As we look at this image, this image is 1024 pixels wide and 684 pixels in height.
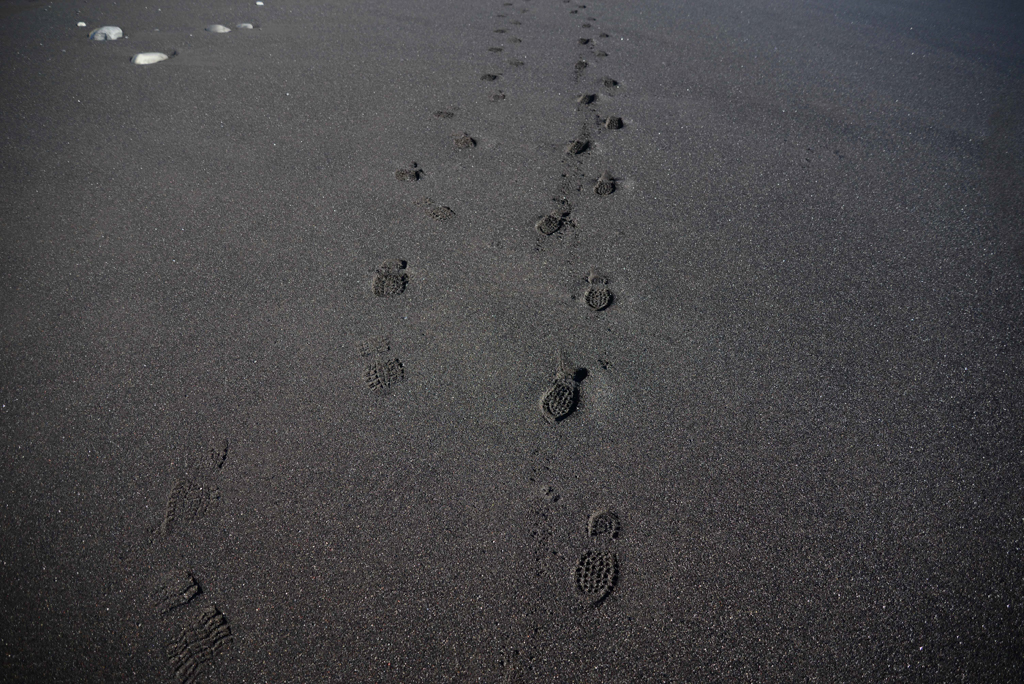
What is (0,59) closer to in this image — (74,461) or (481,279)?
(74,461)

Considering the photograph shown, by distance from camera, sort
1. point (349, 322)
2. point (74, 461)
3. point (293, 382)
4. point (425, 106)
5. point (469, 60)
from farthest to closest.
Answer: point (469, 60), point (425, 106), point (349, 322), point (293, 382), point (74, 461)

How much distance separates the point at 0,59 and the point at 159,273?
2.91 metres

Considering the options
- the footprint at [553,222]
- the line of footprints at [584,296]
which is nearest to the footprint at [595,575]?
the line of footprints at [584,296]

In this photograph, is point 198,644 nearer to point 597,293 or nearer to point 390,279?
point 390,279

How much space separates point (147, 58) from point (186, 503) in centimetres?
353

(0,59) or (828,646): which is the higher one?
(0,59)

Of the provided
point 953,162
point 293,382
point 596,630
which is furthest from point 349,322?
point 953,162

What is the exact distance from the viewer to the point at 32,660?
133 centimetres

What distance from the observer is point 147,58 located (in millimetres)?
3684

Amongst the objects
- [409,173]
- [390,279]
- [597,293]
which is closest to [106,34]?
[409,173]

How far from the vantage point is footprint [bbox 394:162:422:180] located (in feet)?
9.02

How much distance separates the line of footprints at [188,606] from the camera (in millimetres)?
1315

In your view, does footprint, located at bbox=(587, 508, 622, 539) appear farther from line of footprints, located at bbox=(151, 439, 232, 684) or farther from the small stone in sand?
the small stone in sand

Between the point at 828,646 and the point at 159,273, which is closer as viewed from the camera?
the point at 828,646
